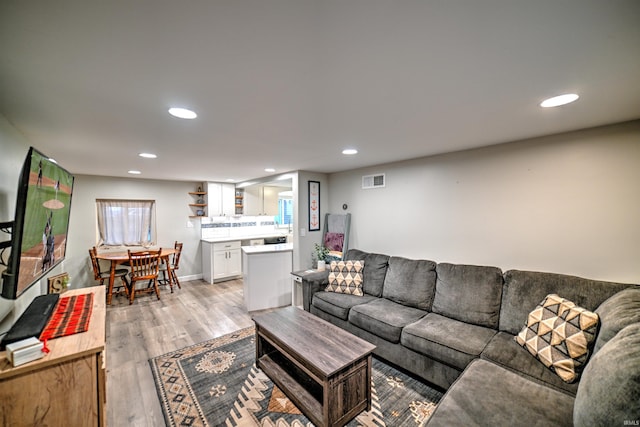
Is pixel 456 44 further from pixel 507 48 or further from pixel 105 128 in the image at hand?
pixel 105 128

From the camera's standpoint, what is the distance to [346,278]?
320cm

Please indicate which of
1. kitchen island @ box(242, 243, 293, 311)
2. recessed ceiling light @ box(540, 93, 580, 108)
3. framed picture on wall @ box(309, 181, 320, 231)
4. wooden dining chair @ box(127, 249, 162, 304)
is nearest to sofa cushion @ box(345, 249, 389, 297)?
framed picture on wall @ box(309, 181, 320, 231)

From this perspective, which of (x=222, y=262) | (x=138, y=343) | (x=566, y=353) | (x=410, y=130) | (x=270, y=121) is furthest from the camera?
(x=222, y=262)

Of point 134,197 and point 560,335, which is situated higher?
point 134,197

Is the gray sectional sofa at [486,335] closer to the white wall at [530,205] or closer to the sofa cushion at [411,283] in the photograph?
the sofa cushion at [411,283]

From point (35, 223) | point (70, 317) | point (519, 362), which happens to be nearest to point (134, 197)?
point (70, 317)

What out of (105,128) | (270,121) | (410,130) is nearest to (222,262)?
(105,128)

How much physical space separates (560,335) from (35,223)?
335cm

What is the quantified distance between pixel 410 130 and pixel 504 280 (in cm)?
163

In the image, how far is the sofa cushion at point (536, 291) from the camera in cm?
184

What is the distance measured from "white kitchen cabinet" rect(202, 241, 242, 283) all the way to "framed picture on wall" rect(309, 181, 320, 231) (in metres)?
2.18

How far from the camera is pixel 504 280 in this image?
2309 mm

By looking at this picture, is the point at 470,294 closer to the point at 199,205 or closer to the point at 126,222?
the point at 199,205

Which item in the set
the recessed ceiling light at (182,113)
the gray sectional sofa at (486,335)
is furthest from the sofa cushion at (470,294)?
the recessed ceiling light at (182,113)
